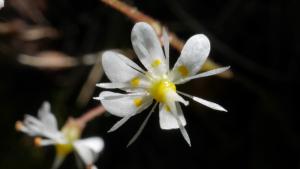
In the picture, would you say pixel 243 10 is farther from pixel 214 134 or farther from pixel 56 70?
pixel 56 70

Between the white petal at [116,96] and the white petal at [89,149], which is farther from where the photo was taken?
the white petal at [89,149]

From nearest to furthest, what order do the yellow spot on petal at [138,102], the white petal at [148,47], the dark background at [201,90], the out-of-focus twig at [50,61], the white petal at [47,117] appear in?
the white petal at [148,47] < the yellow spot on petal at [138,102] < the white petal at [47,117] < the dark background at [201,90] < the out-of-focus twig at [50,61]

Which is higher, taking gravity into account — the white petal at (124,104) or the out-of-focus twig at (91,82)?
the out-of-focus twig at (91,82)

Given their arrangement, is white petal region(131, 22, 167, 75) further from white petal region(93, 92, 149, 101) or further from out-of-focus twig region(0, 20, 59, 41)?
out-of-focus twig region(0, 20, 59, 41)

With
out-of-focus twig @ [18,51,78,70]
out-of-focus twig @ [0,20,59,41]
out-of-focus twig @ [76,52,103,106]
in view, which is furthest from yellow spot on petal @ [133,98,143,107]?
out-of-focus twig @ [0,20,59,41]

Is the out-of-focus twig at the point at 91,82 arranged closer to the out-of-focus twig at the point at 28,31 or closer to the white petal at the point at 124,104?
the out-of-focus twig at the point at 28,31

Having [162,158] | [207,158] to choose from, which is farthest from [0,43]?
[207,158]

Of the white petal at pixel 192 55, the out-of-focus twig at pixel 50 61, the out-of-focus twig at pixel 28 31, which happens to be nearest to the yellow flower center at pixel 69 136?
the white petal at pixel 192 55
